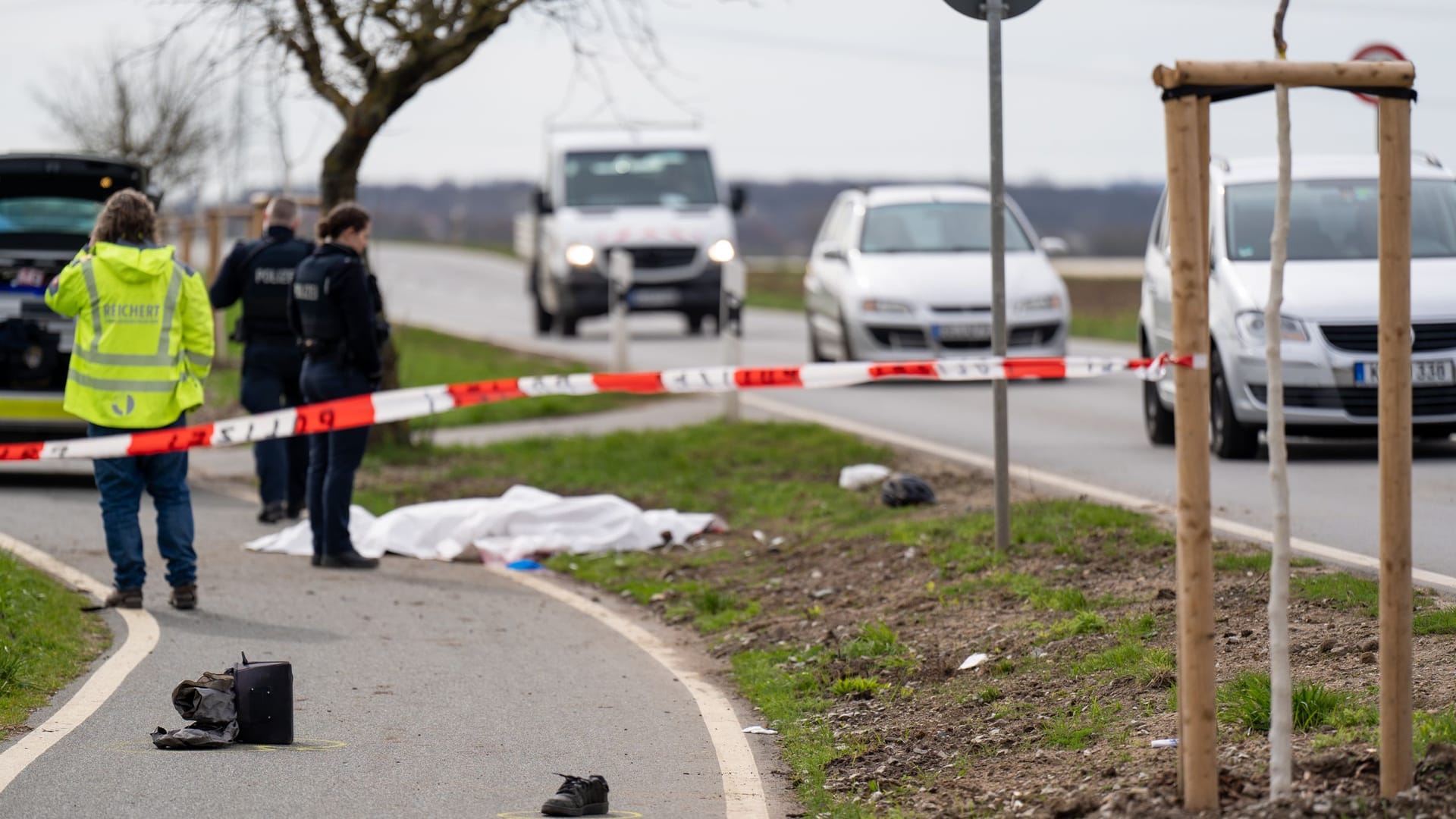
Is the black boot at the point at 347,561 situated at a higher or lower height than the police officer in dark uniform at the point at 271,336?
lower

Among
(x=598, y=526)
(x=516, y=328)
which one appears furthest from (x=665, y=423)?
(x=516, y=328)

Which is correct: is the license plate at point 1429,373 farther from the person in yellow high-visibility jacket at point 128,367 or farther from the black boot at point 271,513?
the person in yellow high-visibility jacket at point 128,367

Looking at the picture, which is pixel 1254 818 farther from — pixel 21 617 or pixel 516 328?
pixel 516 328

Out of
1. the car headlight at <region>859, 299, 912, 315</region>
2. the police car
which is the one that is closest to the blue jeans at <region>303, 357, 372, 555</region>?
the police car

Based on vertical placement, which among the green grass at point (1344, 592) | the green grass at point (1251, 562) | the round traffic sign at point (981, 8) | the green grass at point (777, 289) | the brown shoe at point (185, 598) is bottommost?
the green grass at point (777, 289)

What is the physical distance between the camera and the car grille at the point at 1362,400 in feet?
38.4

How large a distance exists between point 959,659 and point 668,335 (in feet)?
74.4

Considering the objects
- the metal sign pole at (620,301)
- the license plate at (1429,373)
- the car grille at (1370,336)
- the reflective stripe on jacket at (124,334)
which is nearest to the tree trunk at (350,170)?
the metal sign pole at (620,301)

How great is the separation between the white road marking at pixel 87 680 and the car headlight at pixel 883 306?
921 centimetres

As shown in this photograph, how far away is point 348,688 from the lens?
23.3 ft

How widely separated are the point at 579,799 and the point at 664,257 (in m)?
21.5

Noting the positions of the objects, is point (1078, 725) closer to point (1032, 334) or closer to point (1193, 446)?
point (1193, 446)

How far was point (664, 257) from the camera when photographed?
26484 millimetres

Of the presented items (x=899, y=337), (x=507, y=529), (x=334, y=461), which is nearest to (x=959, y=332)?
(x=899, y=337)
